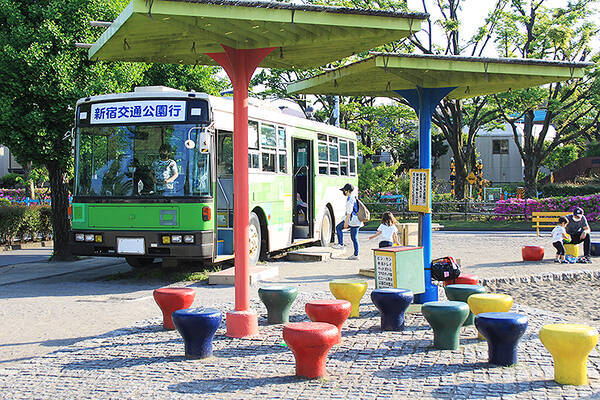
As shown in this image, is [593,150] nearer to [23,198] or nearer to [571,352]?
[23,198]

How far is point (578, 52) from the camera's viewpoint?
110 ft

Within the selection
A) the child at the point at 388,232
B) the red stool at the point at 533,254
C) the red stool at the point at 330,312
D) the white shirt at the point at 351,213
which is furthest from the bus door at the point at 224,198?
the red stool at the point at 533,254

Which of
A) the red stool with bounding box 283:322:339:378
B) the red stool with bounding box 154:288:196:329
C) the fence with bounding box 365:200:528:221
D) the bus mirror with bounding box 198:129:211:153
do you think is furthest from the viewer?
the fence with bounding box 365:200:528:221

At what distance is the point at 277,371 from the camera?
6.16 m

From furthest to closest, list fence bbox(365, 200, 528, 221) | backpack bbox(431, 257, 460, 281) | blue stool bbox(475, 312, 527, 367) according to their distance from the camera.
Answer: fence bbox(365, 200, 528, 221) < backpack bbox(431, 257, 460, 281) < blue stool bbox(475, 312, 527, 367)

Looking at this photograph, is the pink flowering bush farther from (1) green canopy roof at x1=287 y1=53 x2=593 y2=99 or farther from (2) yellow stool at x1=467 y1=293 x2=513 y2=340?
(2) yellow stool at x1=467 y1=293 x2=513 y2=340

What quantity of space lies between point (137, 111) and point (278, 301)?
5.26 meters

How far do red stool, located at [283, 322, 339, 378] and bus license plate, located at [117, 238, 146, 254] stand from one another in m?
6.21

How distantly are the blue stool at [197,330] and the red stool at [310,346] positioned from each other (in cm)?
98

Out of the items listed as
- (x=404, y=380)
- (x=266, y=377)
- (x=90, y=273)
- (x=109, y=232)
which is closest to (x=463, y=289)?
(x=404, y=380)

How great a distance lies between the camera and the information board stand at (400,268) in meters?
8.58

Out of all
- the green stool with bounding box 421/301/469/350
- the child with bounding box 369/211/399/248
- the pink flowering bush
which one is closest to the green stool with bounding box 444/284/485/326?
the green stool with bounding box 421/301/469/350

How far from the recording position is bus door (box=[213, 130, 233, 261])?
12609 millimetres

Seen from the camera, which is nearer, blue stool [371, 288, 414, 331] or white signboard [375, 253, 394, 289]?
blue stool [371, 288, 414, 331]
